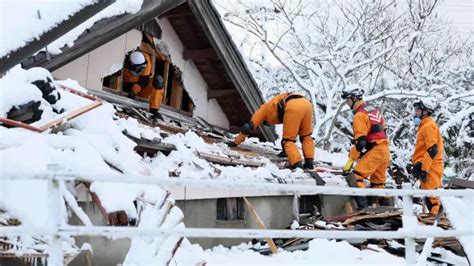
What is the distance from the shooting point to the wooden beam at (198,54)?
9.62 meters

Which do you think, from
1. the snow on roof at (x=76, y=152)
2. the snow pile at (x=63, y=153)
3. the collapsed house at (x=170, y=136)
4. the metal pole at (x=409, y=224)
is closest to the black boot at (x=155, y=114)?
the collapsed house at (x=170, y=136)

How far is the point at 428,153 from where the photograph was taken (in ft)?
29.6

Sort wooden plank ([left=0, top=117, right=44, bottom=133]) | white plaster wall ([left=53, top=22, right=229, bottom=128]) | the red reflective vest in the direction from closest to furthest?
wooden plank ([left=0, top=117, right=44, bottom=133])
white plaster wall ([left=53, top=22, right=229, bottom=128])
the red reflective vest

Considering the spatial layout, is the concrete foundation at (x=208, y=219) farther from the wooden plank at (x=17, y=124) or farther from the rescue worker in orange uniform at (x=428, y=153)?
the rescue worker in orange uniform at (x=428, y=153)

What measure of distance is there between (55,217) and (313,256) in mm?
3997

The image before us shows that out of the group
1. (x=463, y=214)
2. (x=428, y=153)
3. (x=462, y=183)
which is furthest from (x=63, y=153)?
(x=428, y=153)

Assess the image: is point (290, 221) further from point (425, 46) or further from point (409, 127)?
point (425, 46)

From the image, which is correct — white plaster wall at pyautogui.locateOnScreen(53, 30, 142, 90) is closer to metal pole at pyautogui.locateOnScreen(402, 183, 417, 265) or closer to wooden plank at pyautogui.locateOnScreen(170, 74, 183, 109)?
wooden plank at pyautogui.locateOnScreen(170, 74, 183, 109)

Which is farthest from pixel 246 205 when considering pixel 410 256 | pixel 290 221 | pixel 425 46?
pixel 425 46

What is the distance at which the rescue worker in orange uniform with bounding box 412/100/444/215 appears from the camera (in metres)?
9.03

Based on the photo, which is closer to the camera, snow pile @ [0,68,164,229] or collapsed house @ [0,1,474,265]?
snow pile @ [0,68,164,229]

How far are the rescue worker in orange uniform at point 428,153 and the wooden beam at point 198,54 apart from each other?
3560mm

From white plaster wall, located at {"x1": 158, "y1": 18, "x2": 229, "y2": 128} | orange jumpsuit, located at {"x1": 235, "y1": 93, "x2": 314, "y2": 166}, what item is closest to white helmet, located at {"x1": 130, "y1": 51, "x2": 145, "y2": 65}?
white plaster wall, located at {"x1": 158, "y1": 18, "x2": 229, "y2": 128}

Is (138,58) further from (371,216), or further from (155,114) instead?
(371,216)
